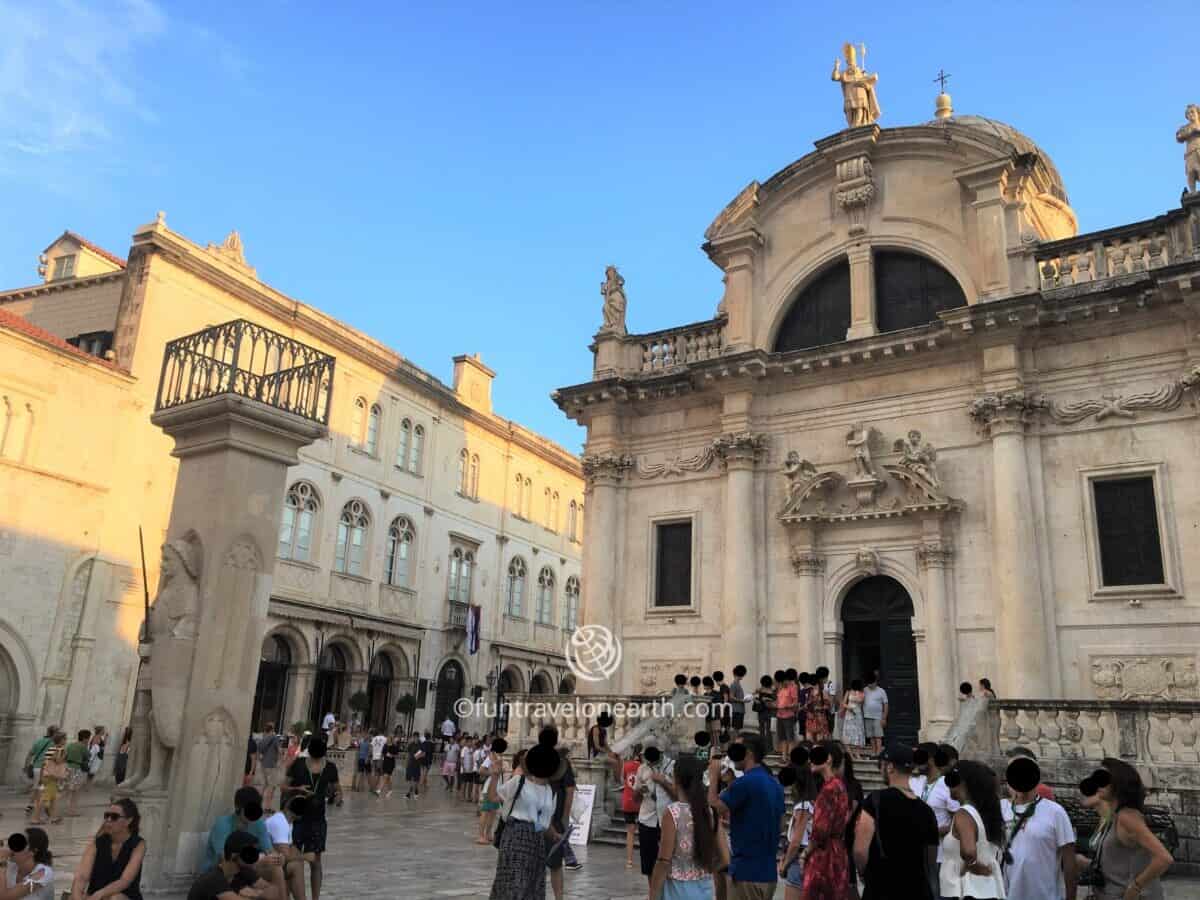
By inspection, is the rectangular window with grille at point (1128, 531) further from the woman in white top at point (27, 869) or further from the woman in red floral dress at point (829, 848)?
the woman in white top at point (27, 869)

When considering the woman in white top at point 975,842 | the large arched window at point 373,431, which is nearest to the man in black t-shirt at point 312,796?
the woman in white top at point 975,842

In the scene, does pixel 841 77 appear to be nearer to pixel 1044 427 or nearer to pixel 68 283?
pixel 1044 427

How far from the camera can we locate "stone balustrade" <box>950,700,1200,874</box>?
43.9 feet

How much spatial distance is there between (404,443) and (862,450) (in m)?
22.5

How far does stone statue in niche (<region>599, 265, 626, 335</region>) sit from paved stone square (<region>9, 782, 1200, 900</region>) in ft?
40.0

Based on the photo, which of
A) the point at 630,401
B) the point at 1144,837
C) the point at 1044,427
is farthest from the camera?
the point at 630,401

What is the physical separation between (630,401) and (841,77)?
9454mm

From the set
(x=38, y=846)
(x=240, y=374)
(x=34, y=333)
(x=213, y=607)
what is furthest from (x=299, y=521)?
(x=38, y=846)

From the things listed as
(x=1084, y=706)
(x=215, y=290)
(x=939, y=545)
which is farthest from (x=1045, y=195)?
(x=215, y=290)

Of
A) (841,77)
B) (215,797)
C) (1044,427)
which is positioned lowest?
(215,797)

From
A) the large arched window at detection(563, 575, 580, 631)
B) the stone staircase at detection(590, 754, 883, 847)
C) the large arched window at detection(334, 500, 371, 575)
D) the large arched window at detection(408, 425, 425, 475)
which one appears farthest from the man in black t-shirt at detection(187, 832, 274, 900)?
the large arched window at detection(563, 575, 580, 631)

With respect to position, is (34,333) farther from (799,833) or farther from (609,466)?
(799,833)

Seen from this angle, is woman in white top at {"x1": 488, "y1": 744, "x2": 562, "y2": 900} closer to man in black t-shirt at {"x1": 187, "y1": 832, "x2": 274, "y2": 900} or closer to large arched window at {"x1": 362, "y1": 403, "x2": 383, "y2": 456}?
man in black t-shirt at {"x1": 187, "y1": 832, "x2": 274, "y2": 900}

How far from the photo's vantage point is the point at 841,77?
949 inches
